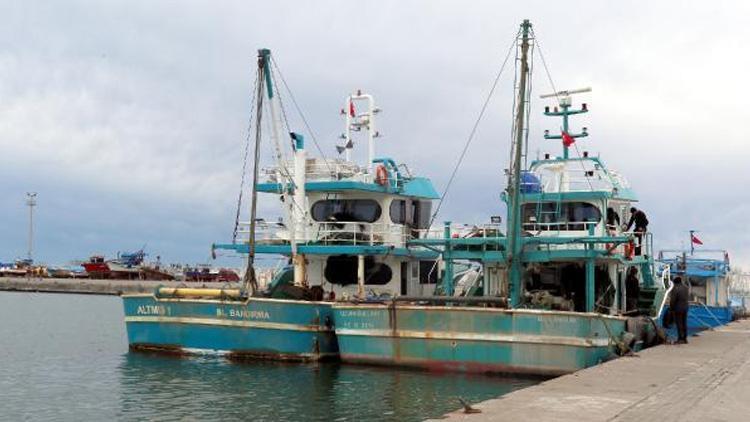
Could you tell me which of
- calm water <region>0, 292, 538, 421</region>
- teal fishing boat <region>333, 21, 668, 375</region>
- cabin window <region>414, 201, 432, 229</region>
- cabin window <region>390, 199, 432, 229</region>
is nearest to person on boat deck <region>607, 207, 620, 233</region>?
teal fishing boat <region>333, 21, 668, 375</region>

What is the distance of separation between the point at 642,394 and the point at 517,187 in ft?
28.8

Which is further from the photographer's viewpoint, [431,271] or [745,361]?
[431,271]

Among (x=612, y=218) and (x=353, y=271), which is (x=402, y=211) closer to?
(x=353, y=271)

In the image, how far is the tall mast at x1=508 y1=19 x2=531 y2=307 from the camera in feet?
71.6

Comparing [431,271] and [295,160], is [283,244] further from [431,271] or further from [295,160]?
[431,271]

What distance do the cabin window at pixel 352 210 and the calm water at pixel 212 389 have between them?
235 inches

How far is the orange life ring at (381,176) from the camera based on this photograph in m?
27.4

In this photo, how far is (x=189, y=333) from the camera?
24.1 meters

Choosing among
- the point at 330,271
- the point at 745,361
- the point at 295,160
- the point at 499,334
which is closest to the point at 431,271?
the point at 330,271

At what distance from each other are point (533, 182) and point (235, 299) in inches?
354

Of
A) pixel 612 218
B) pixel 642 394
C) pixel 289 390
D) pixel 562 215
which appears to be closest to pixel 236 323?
pixel 289 390

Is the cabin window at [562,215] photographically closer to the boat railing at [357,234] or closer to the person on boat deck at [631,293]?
the person on boat deck at [631,293]

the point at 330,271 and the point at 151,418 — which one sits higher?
the point at 330,271

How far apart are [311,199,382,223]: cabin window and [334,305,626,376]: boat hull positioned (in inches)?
232
